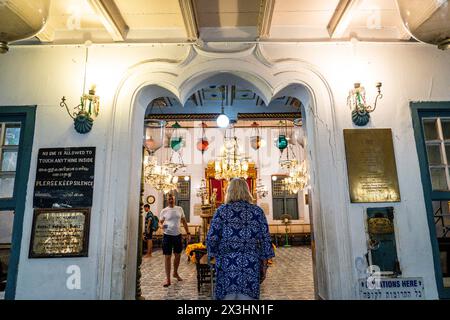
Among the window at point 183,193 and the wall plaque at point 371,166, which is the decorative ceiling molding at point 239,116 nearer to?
the wall plaque at point 371,166

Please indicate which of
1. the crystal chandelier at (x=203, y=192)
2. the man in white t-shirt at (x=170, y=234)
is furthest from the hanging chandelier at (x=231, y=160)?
the crystal chandelier at (x=203, y=192)

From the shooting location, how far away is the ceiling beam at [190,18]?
107 inches

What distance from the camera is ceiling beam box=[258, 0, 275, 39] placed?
9.01 feet

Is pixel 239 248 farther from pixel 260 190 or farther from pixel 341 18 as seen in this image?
pixel 260 190

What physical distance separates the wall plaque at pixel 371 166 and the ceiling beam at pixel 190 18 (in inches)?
77.5

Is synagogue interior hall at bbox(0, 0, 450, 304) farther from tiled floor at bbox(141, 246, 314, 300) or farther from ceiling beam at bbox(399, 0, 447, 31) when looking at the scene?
tiled floor at bbox(141, 246, 314, 300)

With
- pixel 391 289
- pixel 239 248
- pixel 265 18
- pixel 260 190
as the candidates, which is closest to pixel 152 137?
pixel 265 18

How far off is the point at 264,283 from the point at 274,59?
4.38m

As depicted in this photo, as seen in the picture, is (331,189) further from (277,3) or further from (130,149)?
(130,149)

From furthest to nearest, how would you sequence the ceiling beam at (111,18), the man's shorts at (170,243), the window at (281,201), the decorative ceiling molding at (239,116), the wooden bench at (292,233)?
the window at (281,201) < the wooden bench at (292,233) < the decorative ceiling molding at (239,116) < the man's shorts at (170,243) < the ceiling beam at (111,18)

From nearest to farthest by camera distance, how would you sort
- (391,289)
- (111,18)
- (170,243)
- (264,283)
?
(391,289), (111,18), (170,243), (264,283)

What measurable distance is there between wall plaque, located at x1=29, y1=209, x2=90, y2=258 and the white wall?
0.07 meters

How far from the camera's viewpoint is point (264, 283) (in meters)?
5.79
